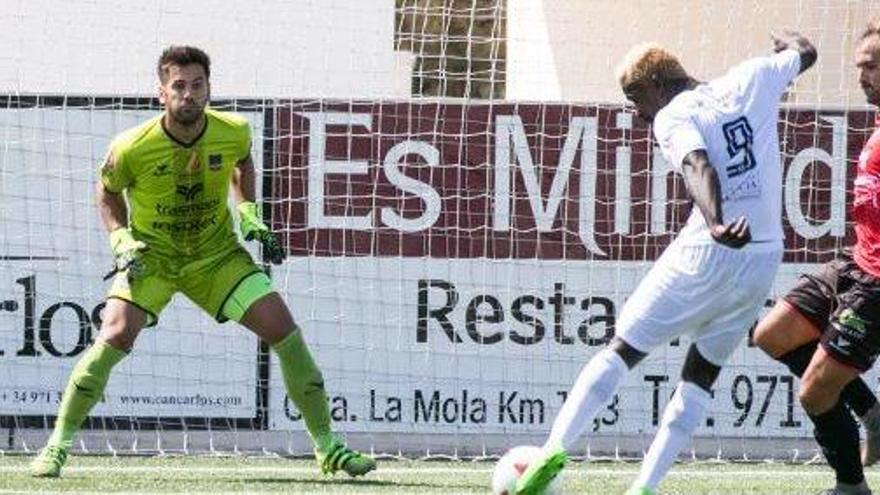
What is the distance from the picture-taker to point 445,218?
1244cm

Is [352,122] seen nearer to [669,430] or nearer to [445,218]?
[445,218]

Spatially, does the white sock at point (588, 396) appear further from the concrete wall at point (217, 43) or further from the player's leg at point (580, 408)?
the concrete wall at point (217, 43)

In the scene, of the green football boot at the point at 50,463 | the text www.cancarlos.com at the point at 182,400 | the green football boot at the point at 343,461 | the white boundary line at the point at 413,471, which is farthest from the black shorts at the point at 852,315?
the text www.cancarlos.com at the point at 182,400

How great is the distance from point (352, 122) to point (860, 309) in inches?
158

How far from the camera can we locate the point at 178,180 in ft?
34.8

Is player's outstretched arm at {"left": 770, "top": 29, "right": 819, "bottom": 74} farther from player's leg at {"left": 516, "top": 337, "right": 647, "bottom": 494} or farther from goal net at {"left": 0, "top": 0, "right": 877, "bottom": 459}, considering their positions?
goal net at {"left": 0, "top": 0, "right": 877, "bottom": 459}

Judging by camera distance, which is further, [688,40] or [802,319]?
[688,40]

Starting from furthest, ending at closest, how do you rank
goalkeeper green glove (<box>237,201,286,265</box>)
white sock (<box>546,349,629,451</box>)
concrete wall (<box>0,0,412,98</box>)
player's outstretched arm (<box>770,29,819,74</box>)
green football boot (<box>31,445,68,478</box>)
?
concrete wall (<box>0,0,412,98</box>) → green football boot (<box>31,445,68,478</box>) → goalkeeper green glove (<box>237,201,286,265</box>) → player's outstretched arm (<box>770,29,819,74</box>) → white sock (<box>546,349,629,451</box>)

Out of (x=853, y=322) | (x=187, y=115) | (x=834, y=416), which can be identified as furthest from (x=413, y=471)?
(x=853, y=322)

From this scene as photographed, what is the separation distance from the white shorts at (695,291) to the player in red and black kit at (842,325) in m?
0.75

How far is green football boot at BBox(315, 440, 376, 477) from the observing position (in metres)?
10.5

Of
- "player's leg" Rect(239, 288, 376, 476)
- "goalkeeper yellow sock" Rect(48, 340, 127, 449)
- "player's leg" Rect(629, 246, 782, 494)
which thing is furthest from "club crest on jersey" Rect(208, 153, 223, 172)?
"player's leg" Rect(629, 246, 782, 494)

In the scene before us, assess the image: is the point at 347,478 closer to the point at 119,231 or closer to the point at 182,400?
the point at 119,231

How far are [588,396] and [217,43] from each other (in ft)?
23.7
